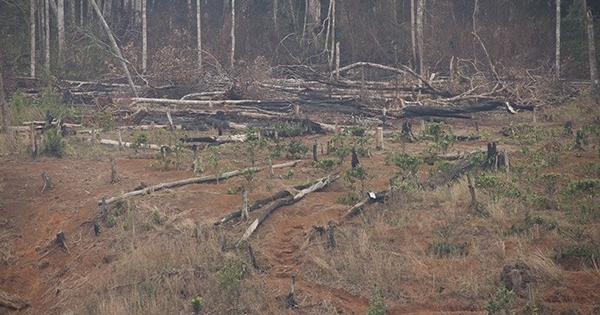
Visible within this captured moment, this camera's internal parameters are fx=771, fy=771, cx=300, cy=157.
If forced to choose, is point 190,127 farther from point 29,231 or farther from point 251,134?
point 29,231

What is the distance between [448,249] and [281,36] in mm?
22328

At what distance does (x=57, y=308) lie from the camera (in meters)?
8.13

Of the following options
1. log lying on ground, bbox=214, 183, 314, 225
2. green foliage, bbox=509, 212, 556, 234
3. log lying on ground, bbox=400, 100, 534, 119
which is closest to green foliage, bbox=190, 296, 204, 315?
log lying on ground, bbox=214, 183, 314, 225

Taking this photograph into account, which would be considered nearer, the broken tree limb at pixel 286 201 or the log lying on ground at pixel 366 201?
the broken tree limb at pixel 286 201

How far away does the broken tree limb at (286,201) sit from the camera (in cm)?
872

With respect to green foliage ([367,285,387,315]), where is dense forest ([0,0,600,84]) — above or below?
above

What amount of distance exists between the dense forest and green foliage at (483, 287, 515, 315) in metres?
15.7

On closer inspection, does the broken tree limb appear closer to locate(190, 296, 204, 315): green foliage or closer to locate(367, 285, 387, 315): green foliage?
locate(190, 296, 204, 315): green foliage

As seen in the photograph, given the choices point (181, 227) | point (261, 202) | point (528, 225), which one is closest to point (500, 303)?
point (528, 225)

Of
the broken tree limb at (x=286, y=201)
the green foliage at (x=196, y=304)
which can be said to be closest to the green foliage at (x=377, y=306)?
the green foliage at (x=196, y=304)

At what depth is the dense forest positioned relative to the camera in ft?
76.4

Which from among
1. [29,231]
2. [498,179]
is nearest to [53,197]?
[29,231]

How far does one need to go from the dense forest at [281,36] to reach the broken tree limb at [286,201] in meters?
11.5

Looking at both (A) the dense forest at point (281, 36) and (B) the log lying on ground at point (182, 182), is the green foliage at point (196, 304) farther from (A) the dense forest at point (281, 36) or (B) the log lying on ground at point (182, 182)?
(A) the dense forest at point (281, 36)
